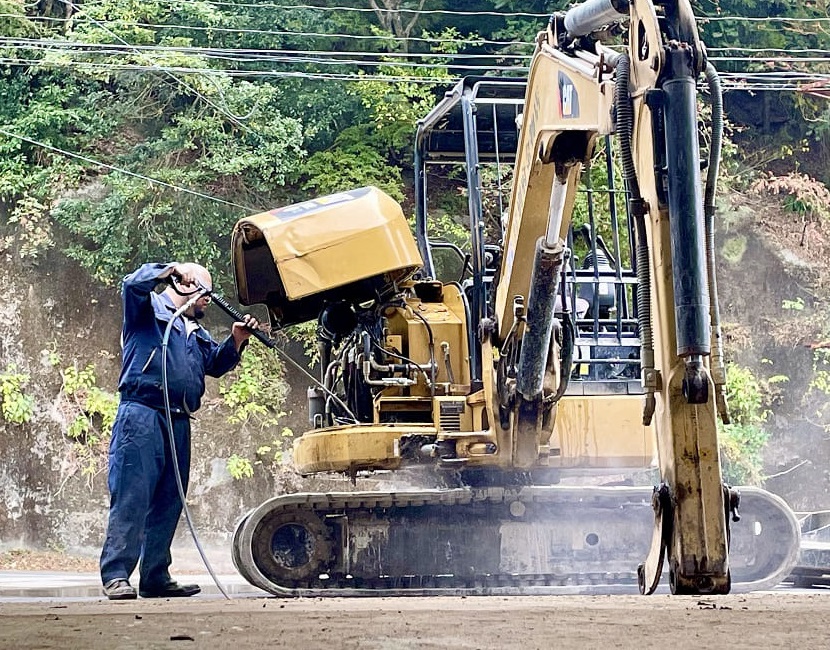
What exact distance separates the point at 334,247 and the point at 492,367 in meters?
1.13

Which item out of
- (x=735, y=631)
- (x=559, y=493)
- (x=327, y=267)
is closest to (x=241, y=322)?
(x=327, y=267)

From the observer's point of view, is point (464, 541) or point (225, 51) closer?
point (464, 541)

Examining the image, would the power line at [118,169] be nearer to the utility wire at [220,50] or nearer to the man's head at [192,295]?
the utility wire at [220,50]

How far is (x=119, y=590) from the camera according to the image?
5.91 metres

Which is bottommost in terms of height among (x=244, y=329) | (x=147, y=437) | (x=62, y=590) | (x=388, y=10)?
(x=62, y=590)

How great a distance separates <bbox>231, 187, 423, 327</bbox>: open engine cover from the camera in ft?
23.2

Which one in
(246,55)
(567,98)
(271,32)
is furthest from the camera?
(246,55)

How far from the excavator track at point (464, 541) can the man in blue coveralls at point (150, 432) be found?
57.7 inches

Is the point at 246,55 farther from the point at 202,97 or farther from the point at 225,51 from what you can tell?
the point at 202,97

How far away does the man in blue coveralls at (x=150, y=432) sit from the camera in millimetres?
6199

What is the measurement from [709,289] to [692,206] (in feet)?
1.02

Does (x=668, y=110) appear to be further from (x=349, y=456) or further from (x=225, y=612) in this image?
(x=349, y=456)

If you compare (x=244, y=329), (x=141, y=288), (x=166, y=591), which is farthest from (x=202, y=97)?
(x=166, y=591)

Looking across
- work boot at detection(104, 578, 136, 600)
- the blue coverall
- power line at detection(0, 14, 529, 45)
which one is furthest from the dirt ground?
power line at detection(0, 14, 529, 45)
